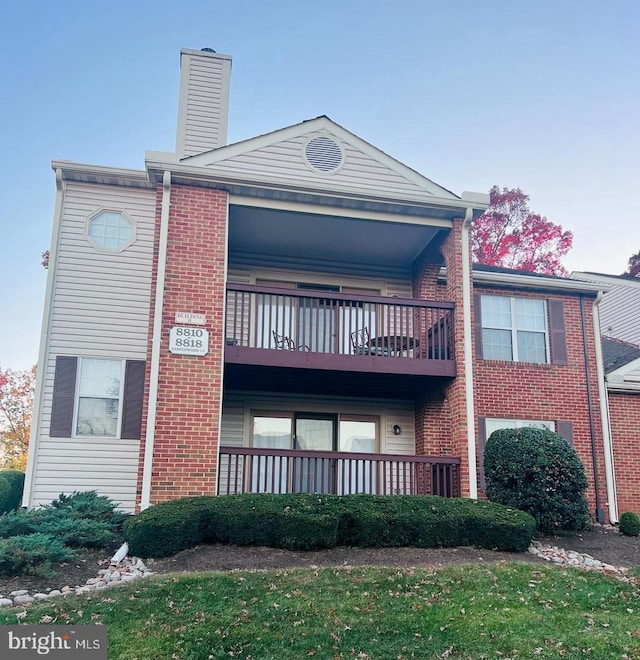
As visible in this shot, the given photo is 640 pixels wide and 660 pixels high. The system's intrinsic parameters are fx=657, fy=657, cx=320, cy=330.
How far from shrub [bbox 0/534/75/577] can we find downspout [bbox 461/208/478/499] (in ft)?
20.6

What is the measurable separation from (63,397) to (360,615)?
6860 mm

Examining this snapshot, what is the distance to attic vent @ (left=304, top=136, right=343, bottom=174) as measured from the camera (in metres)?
11.4

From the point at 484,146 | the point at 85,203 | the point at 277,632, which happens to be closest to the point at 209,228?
the point at 85,203

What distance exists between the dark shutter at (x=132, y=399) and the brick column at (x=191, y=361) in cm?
123

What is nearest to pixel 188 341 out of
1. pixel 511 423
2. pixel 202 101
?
pixel 202 101

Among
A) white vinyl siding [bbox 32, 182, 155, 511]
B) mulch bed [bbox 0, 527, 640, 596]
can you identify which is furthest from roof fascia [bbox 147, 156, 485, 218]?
mulch bed [bbox 0, 527, 640, 596]

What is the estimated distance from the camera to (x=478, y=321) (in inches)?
527

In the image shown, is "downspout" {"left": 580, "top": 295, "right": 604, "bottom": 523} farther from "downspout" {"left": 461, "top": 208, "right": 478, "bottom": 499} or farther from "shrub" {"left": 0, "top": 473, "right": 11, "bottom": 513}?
"shrub" {"left": 0, "top": 473, "right": 11, "bottom": 513}

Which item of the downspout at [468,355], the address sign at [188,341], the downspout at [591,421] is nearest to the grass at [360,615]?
the downspout at [468,355]

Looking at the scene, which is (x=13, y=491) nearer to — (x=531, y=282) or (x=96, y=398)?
(x=96, y=398)

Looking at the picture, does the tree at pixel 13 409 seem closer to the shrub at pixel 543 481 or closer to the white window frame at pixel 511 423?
the white window frame at pixel 511 423

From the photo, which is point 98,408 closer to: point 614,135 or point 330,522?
point 330,522

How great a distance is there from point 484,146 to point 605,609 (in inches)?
610

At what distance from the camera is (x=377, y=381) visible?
11.9 meters
